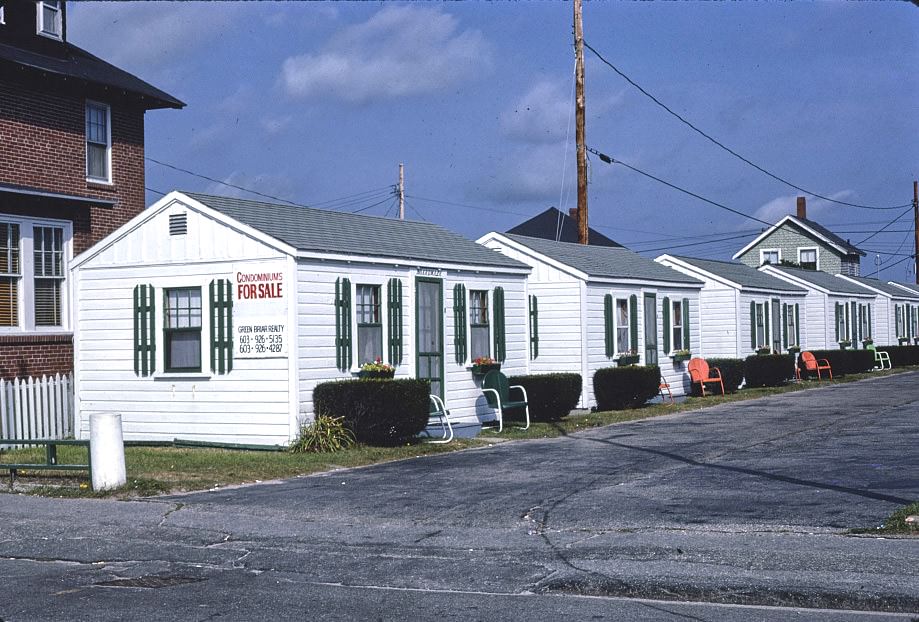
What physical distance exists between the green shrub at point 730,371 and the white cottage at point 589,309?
7.22 feet

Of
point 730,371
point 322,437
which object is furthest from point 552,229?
point 322,437

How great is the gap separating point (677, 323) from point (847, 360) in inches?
571

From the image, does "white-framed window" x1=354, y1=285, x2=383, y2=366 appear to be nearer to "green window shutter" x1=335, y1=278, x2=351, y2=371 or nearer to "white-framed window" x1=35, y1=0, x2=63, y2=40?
"green window shutter" x1=335, y1=278, x2=351, y2=371

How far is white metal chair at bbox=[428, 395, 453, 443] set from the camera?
19.5m

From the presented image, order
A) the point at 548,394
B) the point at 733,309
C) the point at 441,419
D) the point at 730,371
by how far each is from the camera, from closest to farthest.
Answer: the point at 441,419, the point at 548,394, the point at 730,371, the point at 733,309

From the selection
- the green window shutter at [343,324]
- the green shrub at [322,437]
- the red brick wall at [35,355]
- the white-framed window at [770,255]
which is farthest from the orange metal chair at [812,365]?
the white-framed window at [770,255]

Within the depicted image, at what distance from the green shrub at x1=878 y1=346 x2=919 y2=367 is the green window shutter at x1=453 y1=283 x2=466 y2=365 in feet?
112

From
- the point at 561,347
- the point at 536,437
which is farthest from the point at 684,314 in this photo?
the point at 536,437

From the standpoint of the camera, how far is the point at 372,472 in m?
15.4

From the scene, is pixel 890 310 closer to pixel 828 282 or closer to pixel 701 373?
pixel 828 282

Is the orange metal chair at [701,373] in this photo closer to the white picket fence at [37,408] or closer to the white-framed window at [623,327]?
the white-framed window at [623,327]

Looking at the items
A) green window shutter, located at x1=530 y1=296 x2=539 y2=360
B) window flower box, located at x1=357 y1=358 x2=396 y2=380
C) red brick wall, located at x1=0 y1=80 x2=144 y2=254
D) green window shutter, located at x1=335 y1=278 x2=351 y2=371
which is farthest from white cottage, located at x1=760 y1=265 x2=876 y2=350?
green window shutter, located at x1=335 y1=278 x2=351 y2=371

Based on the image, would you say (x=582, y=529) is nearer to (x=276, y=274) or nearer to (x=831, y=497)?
(x=831, y=497)

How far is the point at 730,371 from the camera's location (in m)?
33.3
